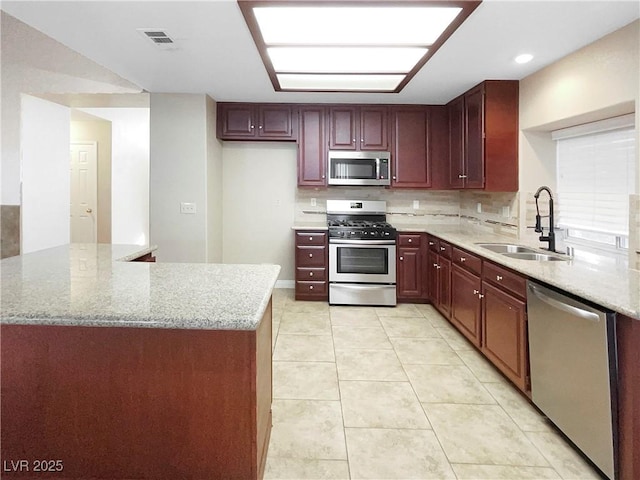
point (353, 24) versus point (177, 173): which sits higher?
point (353, 24)

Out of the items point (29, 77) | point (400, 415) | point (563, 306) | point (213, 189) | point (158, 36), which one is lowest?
point (400, 415)

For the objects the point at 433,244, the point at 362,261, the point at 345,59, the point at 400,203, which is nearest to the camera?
the point at 345,59

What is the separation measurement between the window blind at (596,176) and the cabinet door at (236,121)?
3163 mm

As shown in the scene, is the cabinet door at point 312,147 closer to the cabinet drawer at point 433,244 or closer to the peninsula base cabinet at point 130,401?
the cabinet drawer at point 433,244

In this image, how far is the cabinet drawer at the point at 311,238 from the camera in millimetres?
4590

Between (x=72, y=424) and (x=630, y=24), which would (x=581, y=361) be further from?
(x=72, y=424)

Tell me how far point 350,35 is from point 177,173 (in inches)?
98.6

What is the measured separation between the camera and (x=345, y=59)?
2.93 m

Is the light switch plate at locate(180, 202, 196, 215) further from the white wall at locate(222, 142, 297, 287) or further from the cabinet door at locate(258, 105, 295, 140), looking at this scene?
the cabinet door at locate(258, 105, 295, 140)

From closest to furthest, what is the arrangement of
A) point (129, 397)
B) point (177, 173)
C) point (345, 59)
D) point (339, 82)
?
point (129, 397), point (345, 59), point (339, 82), point (177, 173)

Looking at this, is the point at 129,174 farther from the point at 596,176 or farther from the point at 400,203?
the point at 596,176

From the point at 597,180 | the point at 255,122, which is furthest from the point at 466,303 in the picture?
the point at 255,122

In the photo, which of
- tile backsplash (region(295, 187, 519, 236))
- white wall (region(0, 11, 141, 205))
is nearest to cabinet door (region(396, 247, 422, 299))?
tile backsplash (region(295, 187, 519, 236))

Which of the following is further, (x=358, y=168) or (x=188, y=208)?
(x=358, y=168)
